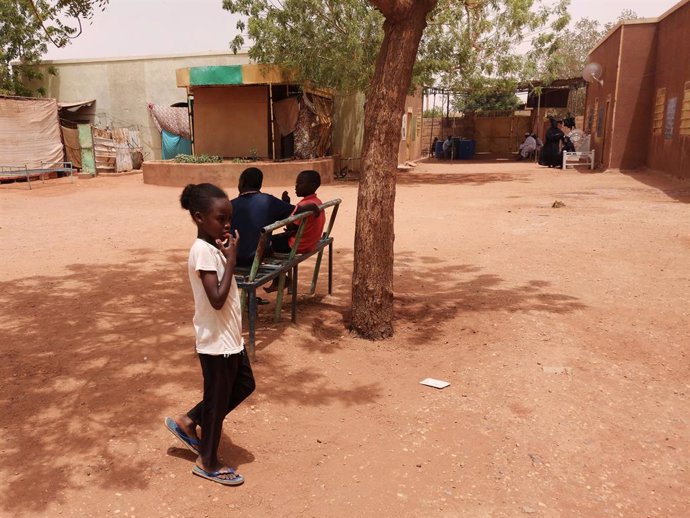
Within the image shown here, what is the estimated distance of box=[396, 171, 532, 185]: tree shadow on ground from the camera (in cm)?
1694

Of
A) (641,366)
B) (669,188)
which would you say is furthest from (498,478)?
(669,188)

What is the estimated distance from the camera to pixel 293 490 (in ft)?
8.47

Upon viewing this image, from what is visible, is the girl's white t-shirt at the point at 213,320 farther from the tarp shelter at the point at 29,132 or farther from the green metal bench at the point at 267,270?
the tarp shelter at the point at 29,132

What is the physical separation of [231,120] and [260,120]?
0.95 meters

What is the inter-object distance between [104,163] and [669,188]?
1811 cm

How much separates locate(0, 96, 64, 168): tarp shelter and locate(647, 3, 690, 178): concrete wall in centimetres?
1804

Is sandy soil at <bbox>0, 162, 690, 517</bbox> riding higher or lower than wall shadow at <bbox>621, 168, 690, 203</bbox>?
lower

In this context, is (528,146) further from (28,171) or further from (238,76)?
(28,171)

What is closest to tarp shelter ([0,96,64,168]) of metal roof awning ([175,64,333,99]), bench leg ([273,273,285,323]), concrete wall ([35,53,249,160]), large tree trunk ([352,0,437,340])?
concrete wall ([35,53,249,160])

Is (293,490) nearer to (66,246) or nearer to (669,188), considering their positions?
(66,246)

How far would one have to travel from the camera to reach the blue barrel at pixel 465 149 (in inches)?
1180

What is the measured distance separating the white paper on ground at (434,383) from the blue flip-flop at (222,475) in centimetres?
141

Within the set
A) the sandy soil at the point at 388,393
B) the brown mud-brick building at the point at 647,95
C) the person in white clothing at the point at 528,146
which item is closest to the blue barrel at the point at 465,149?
the person in white clothing at the point at 528,146

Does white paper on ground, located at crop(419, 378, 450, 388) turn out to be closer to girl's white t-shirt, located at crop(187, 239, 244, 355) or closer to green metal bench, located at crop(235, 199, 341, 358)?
green metal bench, located at crop(235, 199, 341, 358)
